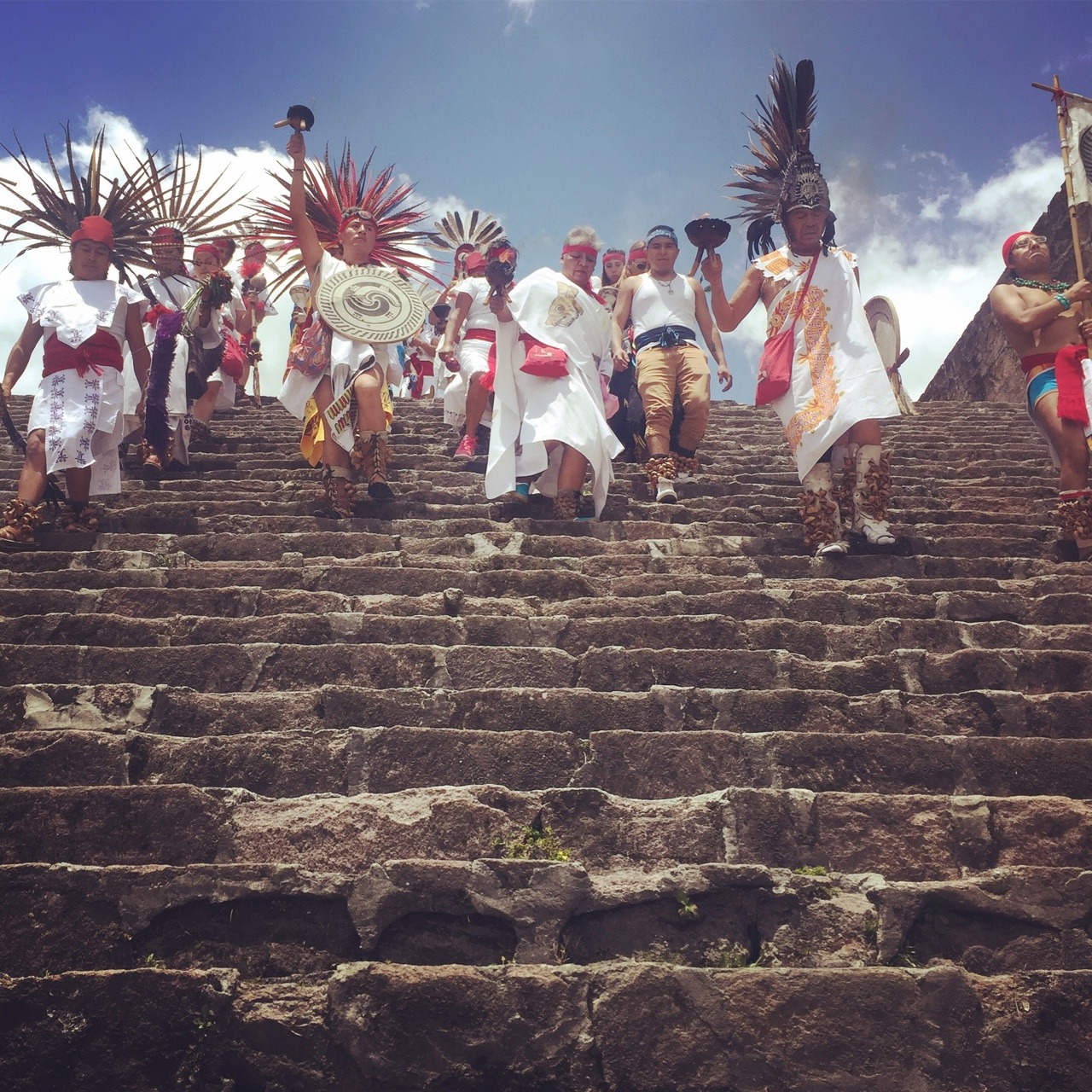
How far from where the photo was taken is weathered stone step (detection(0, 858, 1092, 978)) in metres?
2.34

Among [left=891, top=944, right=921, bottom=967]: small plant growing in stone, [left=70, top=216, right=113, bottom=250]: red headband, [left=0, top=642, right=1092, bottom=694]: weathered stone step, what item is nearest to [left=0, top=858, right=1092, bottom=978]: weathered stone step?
[left=891, top=944, right=921, bottom=967]: small plant growing in stone

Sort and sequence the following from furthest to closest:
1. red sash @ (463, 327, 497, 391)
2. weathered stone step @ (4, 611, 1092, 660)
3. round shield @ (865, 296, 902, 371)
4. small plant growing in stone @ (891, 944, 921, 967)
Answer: round shield @ (865, 296, 902, 371), red sash @ (463, 327, 497, 391), weathered stone step @ (4, 611, 1092, 660), small plant growing in stone @ (891, 944, 921, 967)

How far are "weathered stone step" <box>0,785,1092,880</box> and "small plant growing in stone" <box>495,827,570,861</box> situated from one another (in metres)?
0.02

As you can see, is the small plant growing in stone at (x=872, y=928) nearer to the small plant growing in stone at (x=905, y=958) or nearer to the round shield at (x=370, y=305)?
the small plant growing in stone at (x=905, y=958)

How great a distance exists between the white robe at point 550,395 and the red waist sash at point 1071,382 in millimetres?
2234

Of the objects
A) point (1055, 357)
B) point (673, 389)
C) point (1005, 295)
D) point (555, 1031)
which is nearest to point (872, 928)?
point (555, 1031)

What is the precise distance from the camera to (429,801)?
2682 millimetres

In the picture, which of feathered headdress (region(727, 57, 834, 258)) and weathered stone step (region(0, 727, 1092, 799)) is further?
feathered headdress (region(727, 57, 834, 258))

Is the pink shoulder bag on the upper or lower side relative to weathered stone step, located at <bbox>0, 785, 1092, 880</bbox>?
upper

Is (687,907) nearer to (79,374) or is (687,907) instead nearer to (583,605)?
(583,605)

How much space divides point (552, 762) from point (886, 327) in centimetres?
770

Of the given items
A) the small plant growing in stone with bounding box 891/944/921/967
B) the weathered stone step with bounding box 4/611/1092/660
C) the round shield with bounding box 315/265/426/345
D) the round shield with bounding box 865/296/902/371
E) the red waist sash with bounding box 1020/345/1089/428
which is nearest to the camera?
the small plant growing in stone with bounding box 891/944/921/967

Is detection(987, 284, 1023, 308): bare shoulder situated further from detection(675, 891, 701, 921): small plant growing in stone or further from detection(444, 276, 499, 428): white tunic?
detection(675, 891, 701, 921): small plant growing in stone

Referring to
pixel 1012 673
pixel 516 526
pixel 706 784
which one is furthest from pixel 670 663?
pixel 516 526
